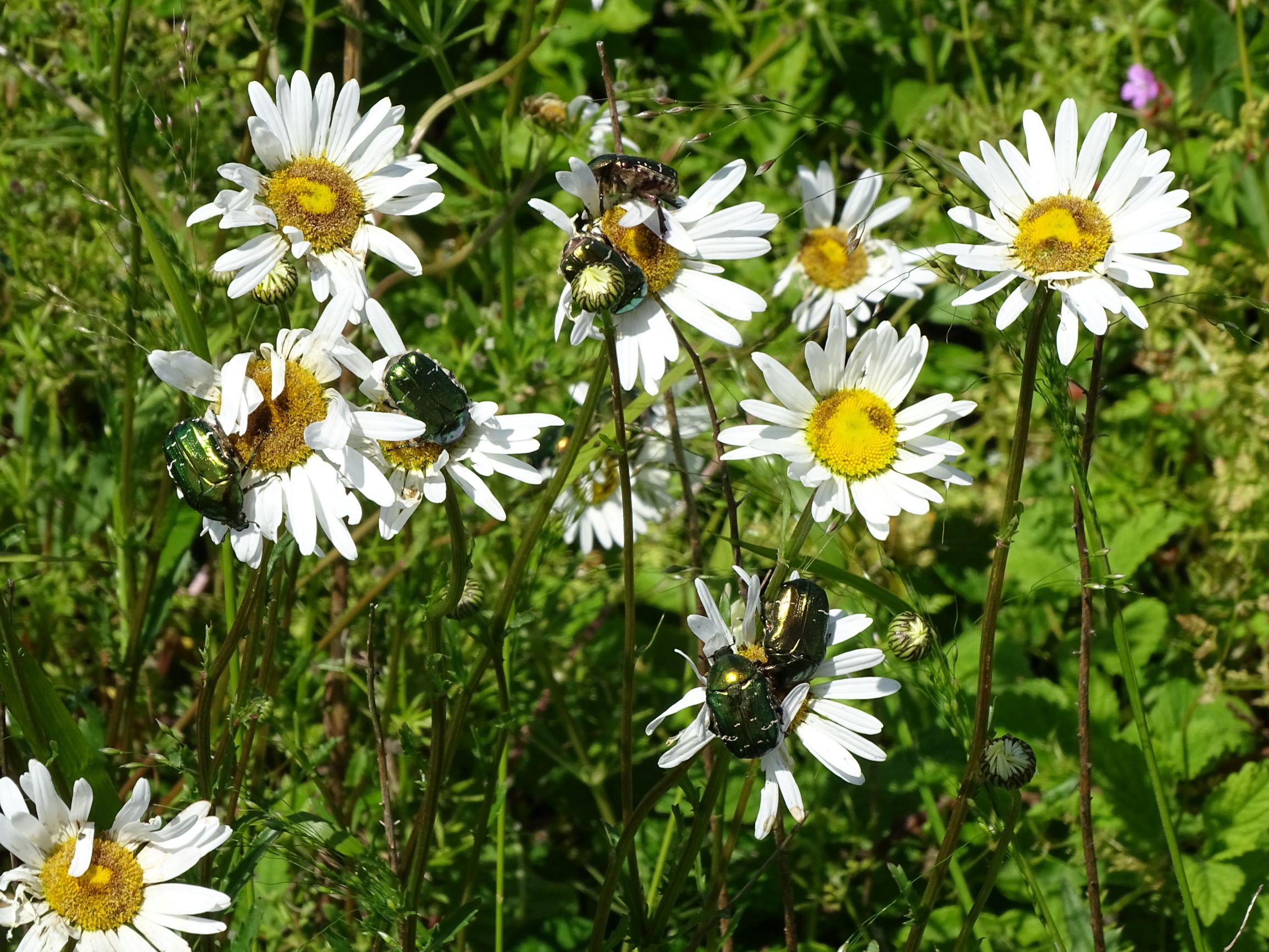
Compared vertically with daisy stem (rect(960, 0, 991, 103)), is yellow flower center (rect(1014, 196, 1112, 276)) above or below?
below

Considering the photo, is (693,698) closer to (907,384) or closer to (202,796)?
(907,384)

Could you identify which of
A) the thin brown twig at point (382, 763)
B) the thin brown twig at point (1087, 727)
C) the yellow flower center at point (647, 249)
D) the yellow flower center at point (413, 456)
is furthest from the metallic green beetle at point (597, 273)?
the thin brown twig at point (1087, 727)

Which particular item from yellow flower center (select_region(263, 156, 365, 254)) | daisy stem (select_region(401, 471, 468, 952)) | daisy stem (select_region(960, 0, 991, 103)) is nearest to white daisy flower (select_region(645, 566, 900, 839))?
daisy stem (select_region(401, 471, 468, 952))

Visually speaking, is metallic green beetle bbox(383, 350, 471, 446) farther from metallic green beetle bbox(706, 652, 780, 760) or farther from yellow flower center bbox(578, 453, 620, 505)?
yellow flower center bbox(578, 453, 620, 505)

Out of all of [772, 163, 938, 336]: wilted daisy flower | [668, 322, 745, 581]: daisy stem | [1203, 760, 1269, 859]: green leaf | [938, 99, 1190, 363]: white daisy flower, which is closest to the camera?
[938, 99, 1190, 363]: white daisy flower

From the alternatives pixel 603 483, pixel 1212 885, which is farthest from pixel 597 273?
pixel 1212 885

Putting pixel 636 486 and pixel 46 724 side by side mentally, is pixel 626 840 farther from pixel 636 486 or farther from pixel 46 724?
pixel 636 486

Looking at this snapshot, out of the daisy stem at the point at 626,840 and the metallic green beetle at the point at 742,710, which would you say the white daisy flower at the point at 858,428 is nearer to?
the metallic green beetle at the point at 742,710

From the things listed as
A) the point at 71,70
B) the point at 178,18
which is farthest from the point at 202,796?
the point at 178,18

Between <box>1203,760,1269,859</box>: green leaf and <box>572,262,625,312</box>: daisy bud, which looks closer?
<box>572,262,625,312</box>: daisy bud
